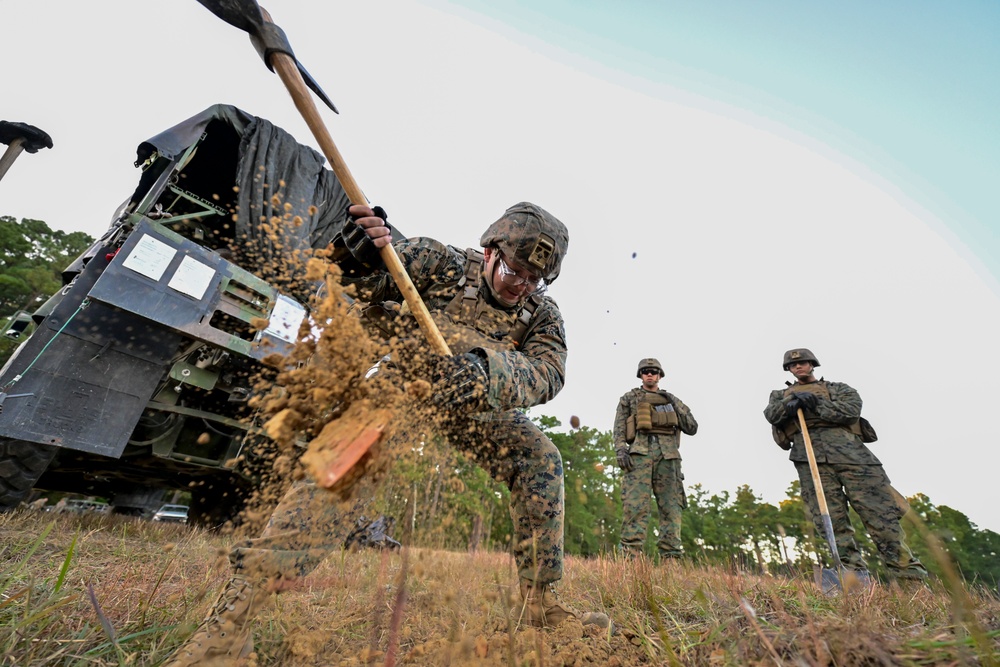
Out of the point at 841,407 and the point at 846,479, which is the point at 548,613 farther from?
the point at 841,407

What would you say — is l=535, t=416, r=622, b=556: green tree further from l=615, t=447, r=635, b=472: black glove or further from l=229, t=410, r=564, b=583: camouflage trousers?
l=229, t=410, r=564, b=583: camouflage trousers

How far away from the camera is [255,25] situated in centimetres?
210

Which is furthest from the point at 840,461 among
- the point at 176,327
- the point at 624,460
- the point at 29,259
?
the point at 29,259

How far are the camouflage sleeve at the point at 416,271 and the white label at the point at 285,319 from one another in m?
1.99

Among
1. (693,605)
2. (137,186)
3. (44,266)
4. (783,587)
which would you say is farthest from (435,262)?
(44,266)

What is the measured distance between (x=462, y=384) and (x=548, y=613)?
1199 millimetres

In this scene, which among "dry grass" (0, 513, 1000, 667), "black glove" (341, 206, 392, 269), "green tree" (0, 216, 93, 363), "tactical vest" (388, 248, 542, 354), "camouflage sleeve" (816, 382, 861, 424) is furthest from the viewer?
"green tree" (0, 216, 93, 363)

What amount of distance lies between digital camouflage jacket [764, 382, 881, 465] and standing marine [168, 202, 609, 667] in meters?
4.33

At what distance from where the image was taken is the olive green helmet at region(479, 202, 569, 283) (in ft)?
8.69

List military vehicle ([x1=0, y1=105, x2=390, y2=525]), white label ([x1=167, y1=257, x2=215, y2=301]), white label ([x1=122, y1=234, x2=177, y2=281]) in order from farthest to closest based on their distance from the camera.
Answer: white label ([x1=167, y1=257, x2=215, y2=301])
white label ([x1=122, y1=234, x2=177, y2=281])
military vehicle ([x1=0, y1=105, x2=390, y2=525])

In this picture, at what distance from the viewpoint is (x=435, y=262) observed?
109 inches

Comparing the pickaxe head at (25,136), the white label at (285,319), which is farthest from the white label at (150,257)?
the pickaxe head at (25,136)

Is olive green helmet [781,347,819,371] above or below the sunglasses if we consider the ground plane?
above

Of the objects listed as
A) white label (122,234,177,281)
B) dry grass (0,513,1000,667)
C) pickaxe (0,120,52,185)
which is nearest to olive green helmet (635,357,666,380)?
dry grass (0,513,1000,667)
